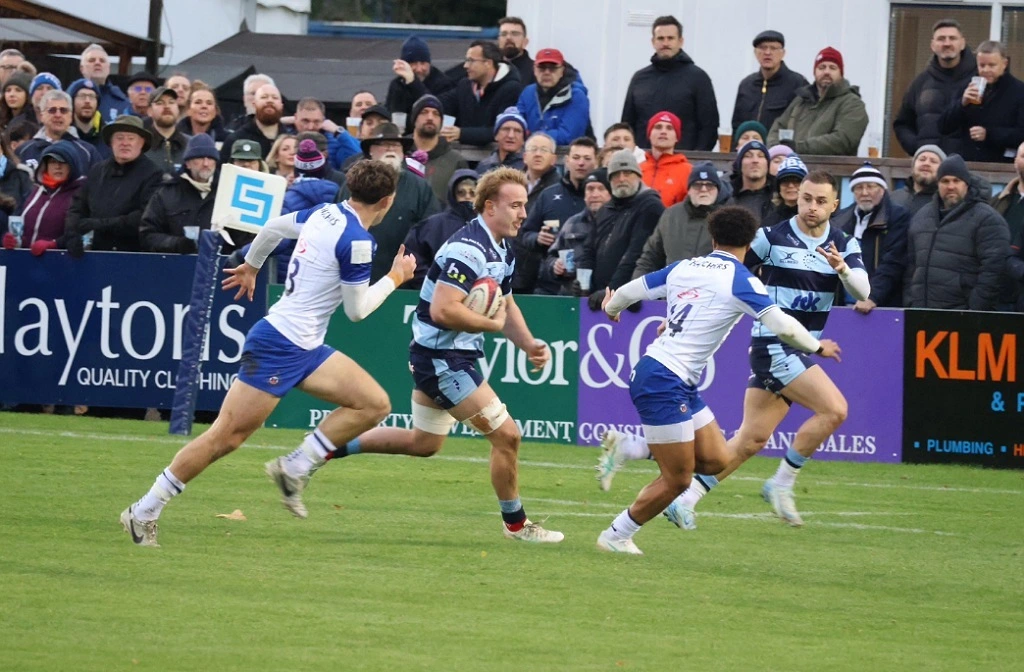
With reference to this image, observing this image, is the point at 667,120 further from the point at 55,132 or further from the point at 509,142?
the point at 55,132

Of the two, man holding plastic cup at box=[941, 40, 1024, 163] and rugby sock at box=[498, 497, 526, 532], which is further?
man holding plastic cup at box=[941, 40, 1024, 163]

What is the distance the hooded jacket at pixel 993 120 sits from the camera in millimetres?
15359

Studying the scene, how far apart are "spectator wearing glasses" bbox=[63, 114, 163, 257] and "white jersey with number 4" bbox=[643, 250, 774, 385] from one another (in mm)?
A: 7706

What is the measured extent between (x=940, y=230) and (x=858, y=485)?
2.40m

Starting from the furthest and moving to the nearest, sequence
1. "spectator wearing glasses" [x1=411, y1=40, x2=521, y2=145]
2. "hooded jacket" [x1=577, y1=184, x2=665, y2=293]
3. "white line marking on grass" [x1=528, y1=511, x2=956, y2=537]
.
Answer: "spectator wearing glasses" [x1=411, y1=40, x2=521, y2=145], "hooded jacket" [x1=577, y1=184, x2=665, y2=293], "white line marking on grass" [x1=528, y1=511, x2=956, y2=537]

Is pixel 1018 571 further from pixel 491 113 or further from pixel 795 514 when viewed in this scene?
pixel 491 113

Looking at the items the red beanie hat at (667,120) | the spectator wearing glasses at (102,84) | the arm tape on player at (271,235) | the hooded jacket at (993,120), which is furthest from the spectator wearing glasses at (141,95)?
the arm tape on player at (271,235)

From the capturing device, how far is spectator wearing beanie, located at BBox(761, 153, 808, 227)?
13.5 m

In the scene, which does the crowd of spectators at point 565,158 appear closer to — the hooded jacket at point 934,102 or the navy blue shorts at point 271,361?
the hooded jacket at point 934,102

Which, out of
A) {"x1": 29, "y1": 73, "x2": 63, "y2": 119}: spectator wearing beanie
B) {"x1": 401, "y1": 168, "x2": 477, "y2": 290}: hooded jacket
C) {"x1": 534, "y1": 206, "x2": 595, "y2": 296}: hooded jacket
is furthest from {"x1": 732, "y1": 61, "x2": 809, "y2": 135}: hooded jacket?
{"x1": 29, "y1": 73, "x2": 63, "y2": 119}: spectator wearing beanie

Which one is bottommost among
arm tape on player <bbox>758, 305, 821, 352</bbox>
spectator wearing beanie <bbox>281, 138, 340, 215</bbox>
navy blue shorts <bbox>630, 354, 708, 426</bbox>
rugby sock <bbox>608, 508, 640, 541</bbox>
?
rugby sock <bbox>608, 508, 640, 541</bbox>

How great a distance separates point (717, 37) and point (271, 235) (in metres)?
11.3

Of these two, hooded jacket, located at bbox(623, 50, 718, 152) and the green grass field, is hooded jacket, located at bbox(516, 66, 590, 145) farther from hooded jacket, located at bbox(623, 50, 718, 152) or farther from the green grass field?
the green grass field

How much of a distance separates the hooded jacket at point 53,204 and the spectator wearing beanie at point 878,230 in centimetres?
697
